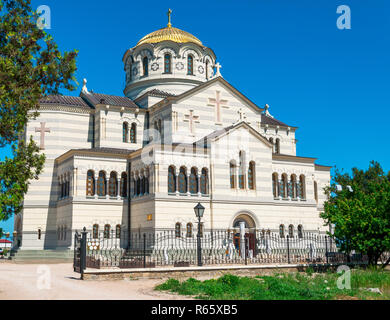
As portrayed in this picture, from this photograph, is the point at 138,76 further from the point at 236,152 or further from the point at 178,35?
the point at 236,152

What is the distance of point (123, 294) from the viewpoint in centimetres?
1512

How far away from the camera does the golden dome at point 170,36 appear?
46594 millimetres

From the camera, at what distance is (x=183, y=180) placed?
35.4 meters

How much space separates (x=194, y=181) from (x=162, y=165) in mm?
3124

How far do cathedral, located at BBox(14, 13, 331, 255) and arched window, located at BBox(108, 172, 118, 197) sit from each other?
9 centimetres

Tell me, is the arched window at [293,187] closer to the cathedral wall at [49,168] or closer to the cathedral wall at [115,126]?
the cathedral wall at [115,126]

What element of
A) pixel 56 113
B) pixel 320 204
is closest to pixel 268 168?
pixel 320 204

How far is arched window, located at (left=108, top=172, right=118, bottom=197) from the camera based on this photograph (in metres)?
37.5

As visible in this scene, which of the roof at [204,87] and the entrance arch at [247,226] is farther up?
the roof at [204,87]

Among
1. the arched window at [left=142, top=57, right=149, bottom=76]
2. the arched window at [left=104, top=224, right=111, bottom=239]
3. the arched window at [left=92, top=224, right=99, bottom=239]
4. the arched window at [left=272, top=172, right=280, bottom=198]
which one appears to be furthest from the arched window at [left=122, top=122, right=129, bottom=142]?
the arched window at [left=272, top=172, right=280, bottom=198]

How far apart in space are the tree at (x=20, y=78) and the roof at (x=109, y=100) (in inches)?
1012

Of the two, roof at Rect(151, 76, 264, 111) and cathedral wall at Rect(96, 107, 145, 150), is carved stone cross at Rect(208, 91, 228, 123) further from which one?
cathedral wall at Rect(96, 107, 145, 150)

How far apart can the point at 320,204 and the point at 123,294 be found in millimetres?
34834

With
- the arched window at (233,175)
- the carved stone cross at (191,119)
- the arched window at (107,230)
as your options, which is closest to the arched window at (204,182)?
the arched window at (233,175)
